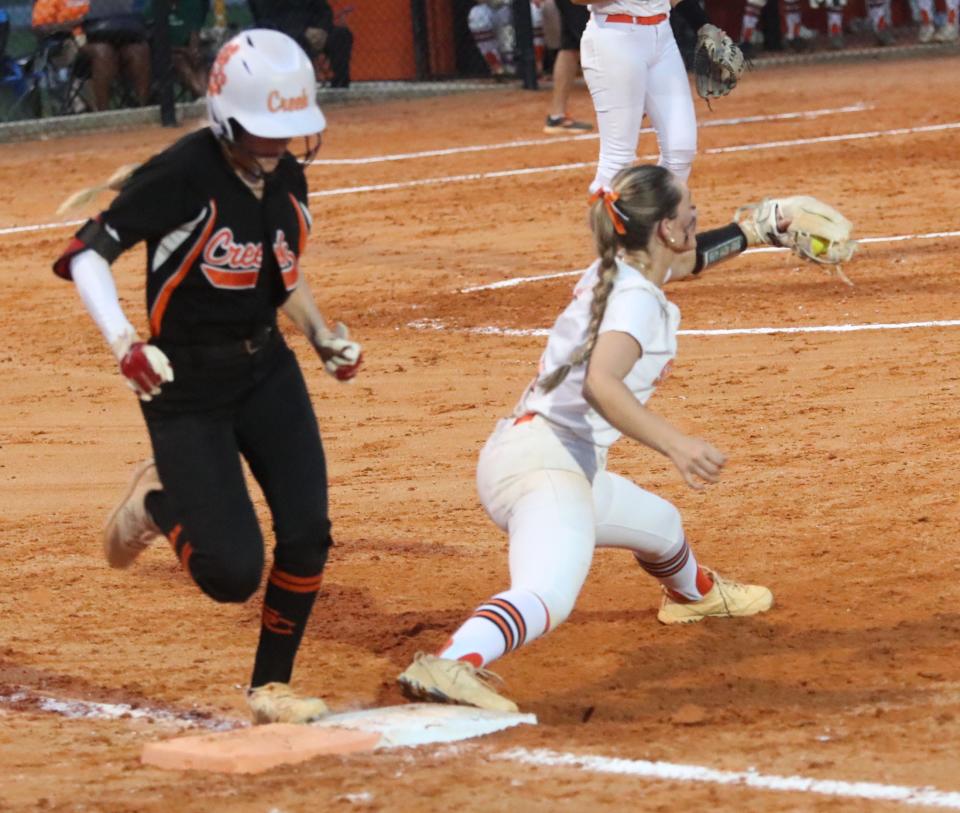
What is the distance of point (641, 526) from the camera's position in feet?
17.3

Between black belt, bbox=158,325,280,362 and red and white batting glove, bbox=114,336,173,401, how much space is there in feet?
1.05

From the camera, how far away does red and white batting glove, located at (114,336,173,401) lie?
177 inches

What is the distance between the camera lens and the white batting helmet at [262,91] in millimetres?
4680

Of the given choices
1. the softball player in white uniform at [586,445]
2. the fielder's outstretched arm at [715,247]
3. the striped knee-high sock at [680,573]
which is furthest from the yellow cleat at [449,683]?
the fielder's outstretched arm at [715,247]

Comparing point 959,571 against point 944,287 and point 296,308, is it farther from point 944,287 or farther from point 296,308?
point 944,287

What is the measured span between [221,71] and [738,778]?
229 cm

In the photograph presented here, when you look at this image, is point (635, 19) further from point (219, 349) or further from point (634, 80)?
point (219, 349)

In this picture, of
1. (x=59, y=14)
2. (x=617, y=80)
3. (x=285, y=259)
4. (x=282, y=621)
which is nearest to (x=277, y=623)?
(x=282, y=621)

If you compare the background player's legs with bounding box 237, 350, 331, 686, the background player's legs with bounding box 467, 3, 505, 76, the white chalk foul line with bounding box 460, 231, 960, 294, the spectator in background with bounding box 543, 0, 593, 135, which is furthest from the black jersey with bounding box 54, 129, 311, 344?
the background player's legs with bounding box 467, 3, 505, 76

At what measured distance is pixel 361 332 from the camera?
10492 mm

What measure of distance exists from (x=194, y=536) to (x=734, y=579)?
7.18 feet

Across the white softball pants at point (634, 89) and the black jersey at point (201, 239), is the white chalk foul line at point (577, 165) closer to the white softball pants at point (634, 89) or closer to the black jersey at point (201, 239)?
the white softball pants at point (634, 89)

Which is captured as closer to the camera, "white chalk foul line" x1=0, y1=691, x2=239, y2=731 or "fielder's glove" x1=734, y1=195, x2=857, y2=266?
"white chalk foul line" x1=0, y1=691, x2=239, y2=731

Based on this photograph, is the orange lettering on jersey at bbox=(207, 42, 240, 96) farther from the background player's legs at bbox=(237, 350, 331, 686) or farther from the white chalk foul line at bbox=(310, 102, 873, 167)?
the white chalk foul line at bbox=(310, 102, 873, 167)
